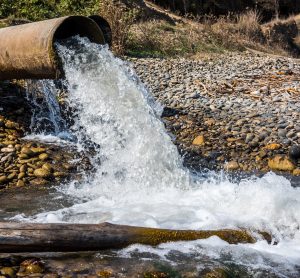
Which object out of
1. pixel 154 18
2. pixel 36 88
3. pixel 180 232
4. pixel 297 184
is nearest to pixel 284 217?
pixel 180 232

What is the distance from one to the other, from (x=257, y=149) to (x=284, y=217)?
2755 millimetres

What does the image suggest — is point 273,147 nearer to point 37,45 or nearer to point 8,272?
point 37,45

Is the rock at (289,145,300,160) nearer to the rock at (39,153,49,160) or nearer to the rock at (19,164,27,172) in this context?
the rock at (39,153,49,160)

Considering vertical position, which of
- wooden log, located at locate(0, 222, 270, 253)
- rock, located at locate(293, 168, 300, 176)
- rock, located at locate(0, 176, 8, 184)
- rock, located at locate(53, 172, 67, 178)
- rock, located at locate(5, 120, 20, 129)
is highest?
wooden log, located at locate(0, 222, 270, 253)

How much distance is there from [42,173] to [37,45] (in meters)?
1.62

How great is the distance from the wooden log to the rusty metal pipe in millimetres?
2860

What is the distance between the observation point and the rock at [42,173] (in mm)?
5870

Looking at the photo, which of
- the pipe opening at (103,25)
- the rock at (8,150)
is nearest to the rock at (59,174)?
the rock at (8,150)

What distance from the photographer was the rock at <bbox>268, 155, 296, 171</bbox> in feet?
20.5

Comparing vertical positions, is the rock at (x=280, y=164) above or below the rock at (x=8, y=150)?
below

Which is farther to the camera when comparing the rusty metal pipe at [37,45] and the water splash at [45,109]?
the water splash at [45,109]

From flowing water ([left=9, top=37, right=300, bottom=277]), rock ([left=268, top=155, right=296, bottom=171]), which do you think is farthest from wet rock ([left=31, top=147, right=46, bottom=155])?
rock ([left=268, top=155, right=296, bottom=171])

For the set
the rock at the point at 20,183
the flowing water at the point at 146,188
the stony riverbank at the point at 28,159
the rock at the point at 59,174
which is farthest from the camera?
the rock at the point at 59,174

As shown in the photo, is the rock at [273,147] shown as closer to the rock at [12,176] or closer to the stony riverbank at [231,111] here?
the stony riverbank at [231,111]
